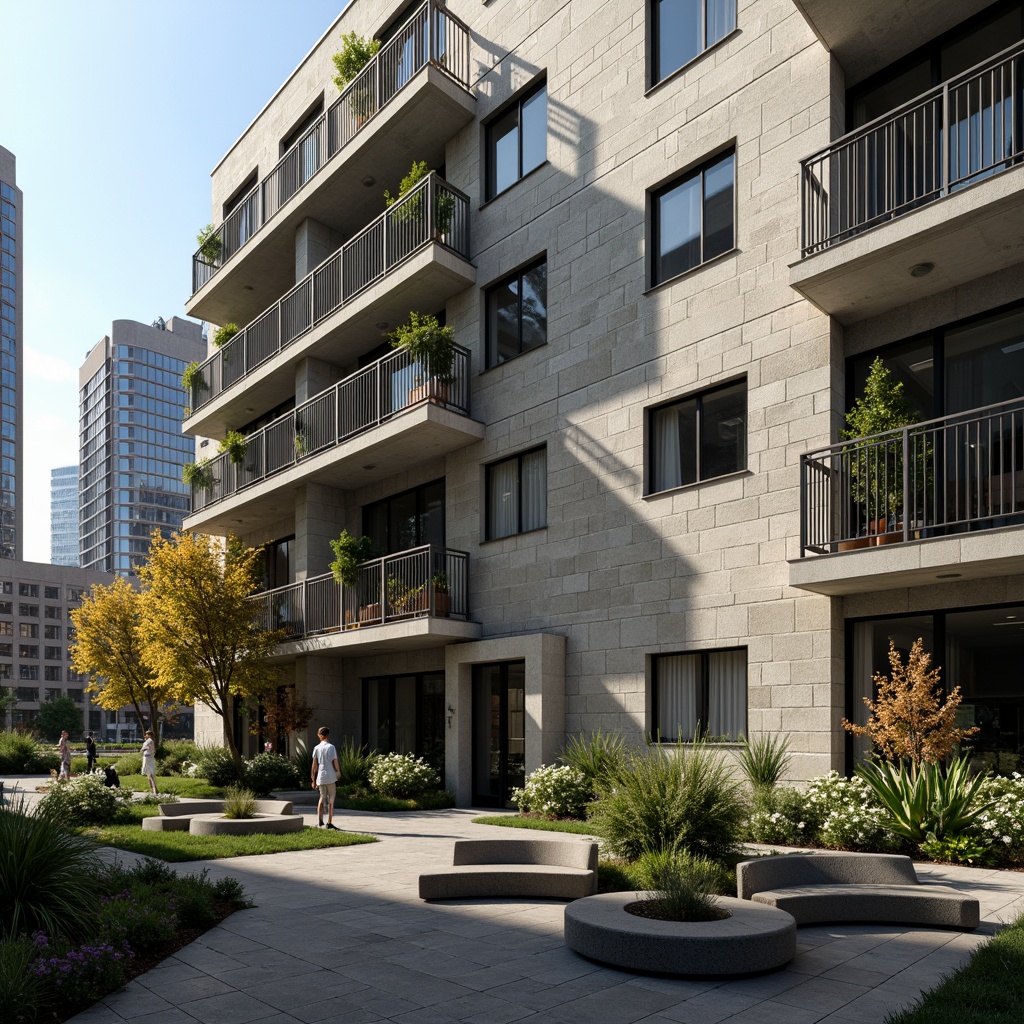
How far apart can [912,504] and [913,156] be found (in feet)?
16.3

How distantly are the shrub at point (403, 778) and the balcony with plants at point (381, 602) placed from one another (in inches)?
107

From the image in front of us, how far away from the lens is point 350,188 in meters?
25.4

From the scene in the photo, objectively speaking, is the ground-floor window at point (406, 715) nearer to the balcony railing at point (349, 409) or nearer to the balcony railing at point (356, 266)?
the balcony railing at point (349, 409)

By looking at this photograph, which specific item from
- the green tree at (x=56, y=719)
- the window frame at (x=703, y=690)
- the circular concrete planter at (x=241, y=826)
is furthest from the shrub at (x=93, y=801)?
the green tree at (x=56, y=719)

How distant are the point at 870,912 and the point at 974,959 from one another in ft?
5.14

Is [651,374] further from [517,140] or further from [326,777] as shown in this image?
[326,777]

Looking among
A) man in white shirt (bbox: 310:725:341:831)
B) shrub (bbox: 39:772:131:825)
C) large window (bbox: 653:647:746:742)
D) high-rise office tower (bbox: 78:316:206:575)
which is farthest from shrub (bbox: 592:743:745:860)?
high-rise office tower (bbox: 78:316:206:575)

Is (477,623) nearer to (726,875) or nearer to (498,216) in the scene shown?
(498,216)

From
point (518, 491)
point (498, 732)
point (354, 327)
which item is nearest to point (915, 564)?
point (518, 491)

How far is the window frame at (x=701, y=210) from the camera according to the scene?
1603cm

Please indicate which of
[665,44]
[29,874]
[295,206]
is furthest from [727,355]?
[295,206]

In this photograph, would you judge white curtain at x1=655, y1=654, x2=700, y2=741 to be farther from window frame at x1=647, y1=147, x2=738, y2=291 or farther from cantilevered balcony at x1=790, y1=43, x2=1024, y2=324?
window frame at x1=647, y1=147, x2=738, y2=291

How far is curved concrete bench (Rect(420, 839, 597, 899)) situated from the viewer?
32.2 feet

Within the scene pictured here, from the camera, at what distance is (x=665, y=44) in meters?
17.8
